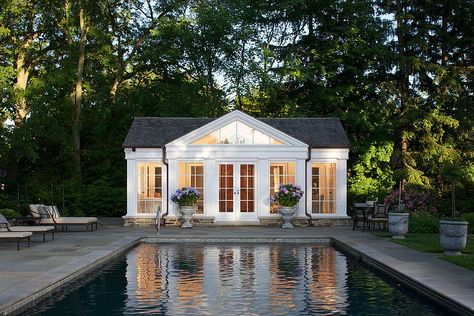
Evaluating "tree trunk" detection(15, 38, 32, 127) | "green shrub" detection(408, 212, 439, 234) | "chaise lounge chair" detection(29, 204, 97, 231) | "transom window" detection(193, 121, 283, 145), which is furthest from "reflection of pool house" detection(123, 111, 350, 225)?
"tree trunk" detection(15, 38, 32, 127)

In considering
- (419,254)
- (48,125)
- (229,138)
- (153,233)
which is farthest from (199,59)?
(419,254)

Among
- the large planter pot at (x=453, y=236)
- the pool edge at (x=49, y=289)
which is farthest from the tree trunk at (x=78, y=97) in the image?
the large planter pot at (x=453, y=236)

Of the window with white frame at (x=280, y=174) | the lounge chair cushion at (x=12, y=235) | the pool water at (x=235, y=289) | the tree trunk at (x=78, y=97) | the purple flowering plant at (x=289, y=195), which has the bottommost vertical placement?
the pool water at (x=235, y=289)

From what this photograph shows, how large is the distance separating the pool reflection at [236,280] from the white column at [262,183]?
6.40m

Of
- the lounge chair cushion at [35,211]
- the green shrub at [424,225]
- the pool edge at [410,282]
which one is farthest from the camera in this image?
the lounge chair cushion at [35,211]

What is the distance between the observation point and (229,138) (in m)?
23.2

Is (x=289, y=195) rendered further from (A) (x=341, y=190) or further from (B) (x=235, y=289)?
(B) (x=235, y=289)

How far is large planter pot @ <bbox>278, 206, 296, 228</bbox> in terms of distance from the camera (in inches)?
872

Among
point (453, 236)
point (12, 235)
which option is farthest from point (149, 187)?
point (453, 236)

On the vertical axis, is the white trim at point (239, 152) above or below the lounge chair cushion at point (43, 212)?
above

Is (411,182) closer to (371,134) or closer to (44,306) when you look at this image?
(371,134)

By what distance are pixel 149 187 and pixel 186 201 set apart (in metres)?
2.01

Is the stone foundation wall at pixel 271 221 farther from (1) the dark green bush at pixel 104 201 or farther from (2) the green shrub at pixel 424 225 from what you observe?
(1) the dark green bush at pixel 104 201

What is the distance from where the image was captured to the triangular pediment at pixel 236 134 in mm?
23125
